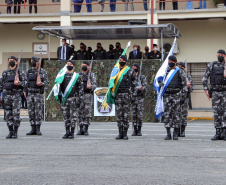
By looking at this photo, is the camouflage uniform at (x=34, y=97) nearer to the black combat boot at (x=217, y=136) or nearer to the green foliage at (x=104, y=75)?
the black combat boot at (x=217, y=136)

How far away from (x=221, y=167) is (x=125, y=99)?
4.86 m

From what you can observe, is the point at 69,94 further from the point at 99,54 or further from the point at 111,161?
the point at 99,54

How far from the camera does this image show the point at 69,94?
13.9 meters

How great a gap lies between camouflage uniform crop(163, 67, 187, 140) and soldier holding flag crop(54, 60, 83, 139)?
2.18 m

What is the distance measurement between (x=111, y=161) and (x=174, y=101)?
4.25m

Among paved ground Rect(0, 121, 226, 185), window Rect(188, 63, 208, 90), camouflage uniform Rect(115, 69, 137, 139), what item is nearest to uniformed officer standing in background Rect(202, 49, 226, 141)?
paved ground Rect(0, 121, 226, 185)

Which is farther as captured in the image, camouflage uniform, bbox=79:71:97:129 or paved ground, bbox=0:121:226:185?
camouflage uniform, bbox=79:71:97:129

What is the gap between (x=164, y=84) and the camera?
44.8 ft

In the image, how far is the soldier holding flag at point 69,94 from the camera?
1392cm

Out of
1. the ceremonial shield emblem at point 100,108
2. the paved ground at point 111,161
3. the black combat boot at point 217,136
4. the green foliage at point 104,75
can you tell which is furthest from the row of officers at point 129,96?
the ceremonial shield emblem at point 100,108

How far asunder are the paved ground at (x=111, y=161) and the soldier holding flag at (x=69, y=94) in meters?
0.41

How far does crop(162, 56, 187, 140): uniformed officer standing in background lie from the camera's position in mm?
13461

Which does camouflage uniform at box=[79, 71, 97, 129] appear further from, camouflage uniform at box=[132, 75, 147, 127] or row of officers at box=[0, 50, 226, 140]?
row of officers at box=[0, 50, 226, 140]

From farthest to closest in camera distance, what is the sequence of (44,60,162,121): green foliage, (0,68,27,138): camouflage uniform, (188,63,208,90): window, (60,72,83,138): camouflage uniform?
1. (188,63,208,90): window
2. (44,60,162,121): green foliage
3. (60,72,83,138): camouflage uniform
4. (0,68,27,138): camouflage uniform
